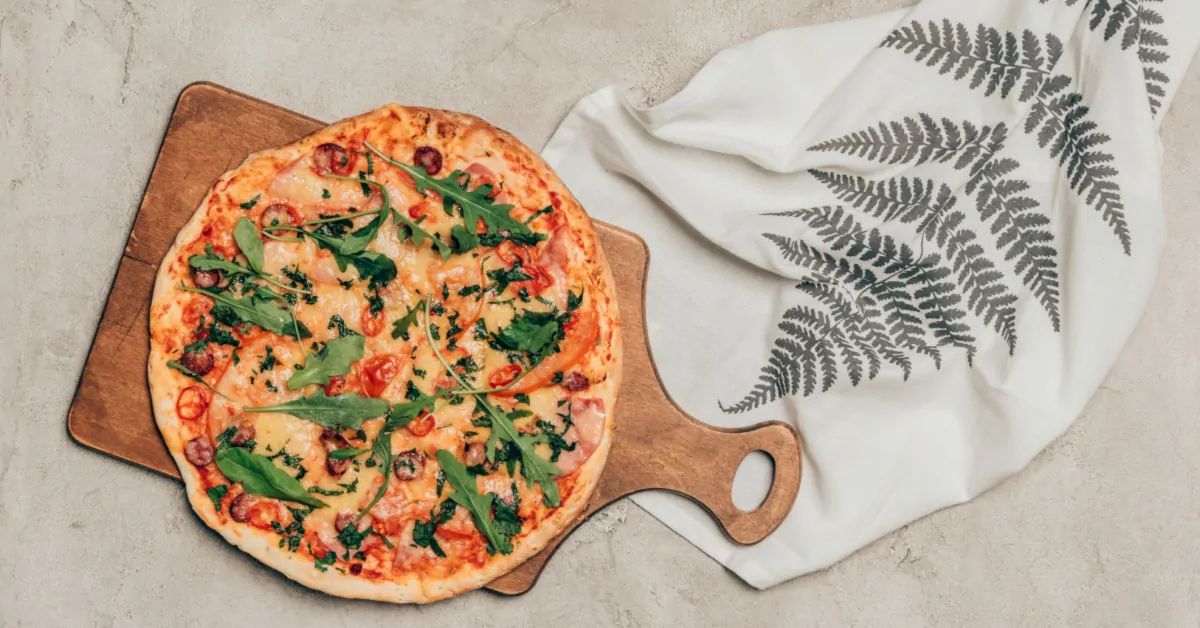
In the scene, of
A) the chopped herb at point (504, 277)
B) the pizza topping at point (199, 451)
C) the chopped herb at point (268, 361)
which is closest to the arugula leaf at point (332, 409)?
the chopped herb at point (268, 361)

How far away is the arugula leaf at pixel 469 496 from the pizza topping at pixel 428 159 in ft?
3.13

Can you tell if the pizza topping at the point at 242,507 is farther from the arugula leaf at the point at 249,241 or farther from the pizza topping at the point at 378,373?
the arugula leaf at the point at 249,241

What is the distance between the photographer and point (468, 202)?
116 inches

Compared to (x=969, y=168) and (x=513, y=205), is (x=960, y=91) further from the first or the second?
(x=513, y=205)

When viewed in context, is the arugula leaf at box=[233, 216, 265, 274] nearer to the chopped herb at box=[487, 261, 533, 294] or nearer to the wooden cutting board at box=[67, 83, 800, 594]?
the wooden cutting board at box=[67, 83, 800, 594]

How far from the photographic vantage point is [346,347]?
2988 millimetres

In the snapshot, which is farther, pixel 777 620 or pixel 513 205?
pixel 777 620

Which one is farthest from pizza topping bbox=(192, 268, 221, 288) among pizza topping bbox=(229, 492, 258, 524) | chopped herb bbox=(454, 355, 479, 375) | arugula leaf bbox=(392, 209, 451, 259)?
chopped herb bbox=(454, 355, 479, 375)

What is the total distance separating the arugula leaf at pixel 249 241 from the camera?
297 cm

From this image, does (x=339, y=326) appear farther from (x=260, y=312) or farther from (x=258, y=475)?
(x=258, y=475)

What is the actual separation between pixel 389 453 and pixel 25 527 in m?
1.55

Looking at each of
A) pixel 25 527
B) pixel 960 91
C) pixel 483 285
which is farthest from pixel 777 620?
pixel 25 527

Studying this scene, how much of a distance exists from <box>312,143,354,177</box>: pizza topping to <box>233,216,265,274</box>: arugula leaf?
292 mm

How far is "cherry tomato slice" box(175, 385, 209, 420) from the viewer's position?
121 inches
